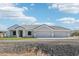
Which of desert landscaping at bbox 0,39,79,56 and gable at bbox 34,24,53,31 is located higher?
gable at bbox 34,24,53,31

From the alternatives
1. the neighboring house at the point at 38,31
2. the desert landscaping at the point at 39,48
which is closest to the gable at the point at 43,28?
the neighboring house at the point at 38,31

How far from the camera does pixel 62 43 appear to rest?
12.3 ft

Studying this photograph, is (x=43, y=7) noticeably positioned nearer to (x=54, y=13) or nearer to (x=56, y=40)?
(x=54, y=13)

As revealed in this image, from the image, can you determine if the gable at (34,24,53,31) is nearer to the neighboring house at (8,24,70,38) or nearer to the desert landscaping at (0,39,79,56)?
the neighboring house at (8,24,70,38)

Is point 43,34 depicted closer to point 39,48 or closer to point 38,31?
point 38,31

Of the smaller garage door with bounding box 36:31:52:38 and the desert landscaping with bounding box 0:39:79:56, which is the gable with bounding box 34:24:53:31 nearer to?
the smaller garage door with bounding box 36:31:52:38

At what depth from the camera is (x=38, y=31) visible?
376 cm

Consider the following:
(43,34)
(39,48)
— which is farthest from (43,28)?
(39,48)

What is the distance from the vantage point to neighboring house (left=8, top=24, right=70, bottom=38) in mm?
3729

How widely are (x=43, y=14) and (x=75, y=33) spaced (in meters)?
0.44

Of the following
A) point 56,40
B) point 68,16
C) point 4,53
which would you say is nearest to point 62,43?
point 56,40

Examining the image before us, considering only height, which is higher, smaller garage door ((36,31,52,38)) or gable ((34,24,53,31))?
gable ((34,24,53,31))

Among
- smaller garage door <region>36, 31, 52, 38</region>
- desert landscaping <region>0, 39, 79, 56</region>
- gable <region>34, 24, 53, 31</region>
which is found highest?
gable <region>34, 24, 53, 31</region>

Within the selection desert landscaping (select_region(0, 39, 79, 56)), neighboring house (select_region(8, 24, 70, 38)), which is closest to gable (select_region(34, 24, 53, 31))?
neighboring house (select_region(8, 24, 70, 38))
